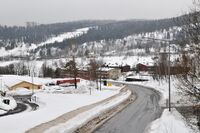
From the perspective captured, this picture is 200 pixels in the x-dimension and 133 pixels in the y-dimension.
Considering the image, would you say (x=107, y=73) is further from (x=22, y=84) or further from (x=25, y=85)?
(x=22, y=84)

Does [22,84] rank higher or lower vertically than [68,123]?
lower

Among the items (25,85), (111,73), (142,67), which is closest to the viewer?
(25,85)

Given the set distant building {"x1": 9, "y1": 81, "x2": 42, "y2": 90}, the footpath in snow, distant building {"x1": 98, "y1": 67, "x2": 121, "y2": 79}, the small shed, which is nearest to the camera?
the footpath in snow

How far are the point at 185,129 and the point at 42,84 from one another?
4131 inches

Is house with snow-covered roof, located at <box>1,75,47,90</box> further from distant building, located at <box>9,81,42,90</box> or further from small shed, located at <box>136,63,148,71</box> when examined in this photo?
small shed, located at <box>136,63,148,71</box>

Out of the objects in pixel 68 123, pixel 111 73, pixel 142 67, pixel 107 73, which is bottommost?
pixel 68 123

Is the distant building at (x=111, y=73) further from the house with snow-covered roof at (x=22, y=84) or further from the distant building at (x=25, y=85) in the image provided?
the distant building at (x=25, y=85)

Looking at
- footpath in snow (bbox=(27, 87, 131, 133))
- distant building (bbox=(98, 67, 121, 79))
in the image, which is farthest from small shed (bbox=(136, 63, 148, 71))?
footpath in snow (bbox=(27, 87, 131, 133))

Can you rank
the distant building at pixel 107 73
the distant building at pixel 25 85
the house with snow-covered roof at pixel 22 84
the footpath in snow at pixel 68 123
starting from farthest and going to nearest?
the distant building at pixel 107 73
the house with snow-covered roof at pixel 22 84
the distant building at pixel 25 85
the footpath in snow at pixel 68 123

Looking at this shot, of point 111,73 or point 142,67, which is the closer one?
point 111,73

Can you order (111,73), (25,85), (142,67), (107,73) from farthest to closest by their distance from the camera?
(142,67) < (111,73) < (107,73) < (25,85)

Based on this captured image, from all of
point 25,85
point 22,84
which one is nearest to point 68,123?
point 25,85

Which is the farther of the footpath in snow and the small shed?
the small shed

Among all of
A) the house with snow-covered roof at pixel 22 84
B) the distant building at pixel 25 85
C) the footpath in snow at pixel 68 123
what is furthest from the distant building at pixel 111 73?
the footpath in snow at pixel 68 123
